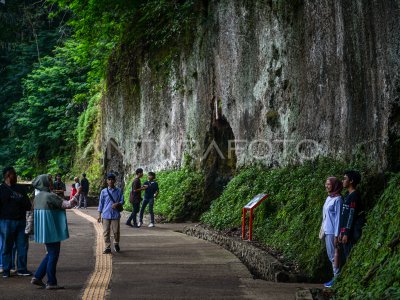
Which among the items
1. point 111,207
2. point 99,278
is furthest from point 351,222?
point 111,207

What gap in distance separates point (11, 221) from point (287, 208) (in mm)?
5530

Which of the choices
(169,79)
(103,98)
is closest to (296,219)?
(169,79)

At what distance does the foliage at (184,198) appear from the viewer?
21406 mm

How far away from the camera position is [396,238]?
7.39 m

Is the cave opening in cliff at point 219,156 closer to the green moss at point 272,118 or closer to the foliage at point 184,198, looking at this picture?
the foliage at point 184,198

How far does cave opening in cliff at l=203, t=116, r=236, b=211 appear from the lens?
2156 cm

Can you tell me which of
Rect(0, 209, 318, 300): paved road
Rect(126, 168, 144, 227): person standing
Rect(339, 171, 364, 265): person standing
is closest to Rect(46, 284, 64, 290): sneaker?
Rect(0, 209, 318, 300): paved road

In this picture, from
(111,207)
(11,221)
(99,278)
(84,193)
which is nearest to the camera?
(99,278)

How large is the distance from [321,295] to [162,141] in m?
19.1

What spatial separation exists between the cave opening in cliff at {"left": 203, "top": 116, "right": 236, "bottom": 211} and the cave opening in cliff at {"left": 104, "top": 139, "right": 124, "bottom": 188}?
1235cm

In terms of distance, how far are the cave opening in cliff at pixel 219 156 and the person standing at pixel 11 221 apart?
11.1 m

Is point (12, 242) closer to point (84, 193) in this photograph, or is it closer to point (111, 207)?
point (111, 207)

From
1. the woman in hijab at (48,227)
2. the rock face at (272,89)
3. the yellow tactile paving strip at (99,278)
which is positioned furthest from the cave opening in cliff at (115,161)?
the woman in hijab at (48,227)

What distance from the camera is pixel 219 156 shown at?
21.8 metres
